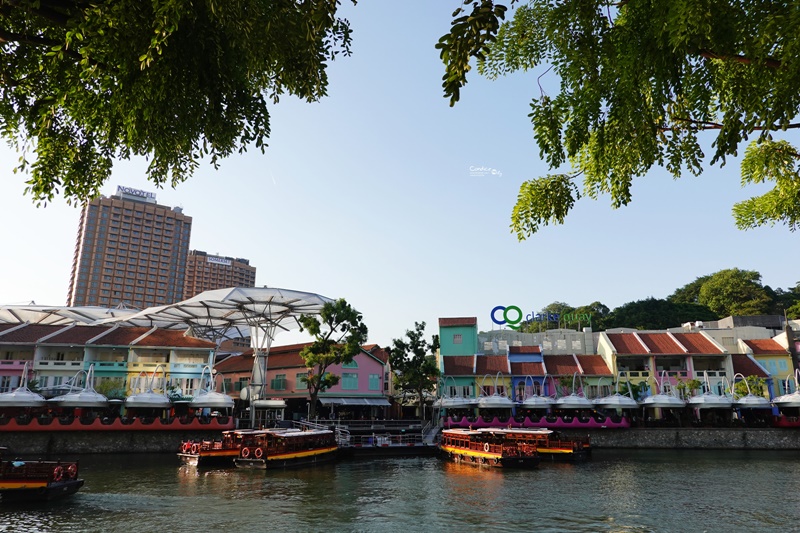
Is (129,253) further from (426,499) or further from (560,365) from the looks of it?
(426,499)

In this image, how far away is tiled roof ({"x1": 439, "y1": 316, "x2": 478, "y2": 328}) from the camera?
186 ft

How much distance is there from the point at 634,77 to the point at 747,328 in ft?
208

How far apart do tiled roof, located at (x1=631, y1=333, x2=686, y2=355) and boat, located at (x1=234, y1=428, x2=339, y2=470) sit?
111 ft

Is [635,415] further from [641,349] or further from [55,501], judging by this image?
[55,501]

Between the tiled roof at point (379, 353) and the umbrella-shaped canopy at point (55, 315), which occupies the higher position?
the umbrella-shaped canopy at point (55, 315)

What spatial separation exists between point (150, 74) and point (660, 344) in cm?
5675

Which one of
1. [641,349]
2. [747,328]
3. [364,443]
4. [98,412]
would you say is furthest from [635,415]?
[98,412]

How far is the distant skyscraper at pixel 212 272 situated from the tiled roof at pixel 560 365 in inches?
4495

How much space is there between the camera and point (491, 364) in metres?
54.1

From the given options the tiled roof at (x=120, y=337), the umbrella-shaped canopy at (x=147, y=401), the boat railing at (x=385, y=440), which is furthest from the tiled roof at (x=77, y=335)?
the boat railing at (x=385, y=440)

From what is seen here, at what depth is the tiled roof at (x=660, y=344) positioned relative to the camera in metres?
52.4

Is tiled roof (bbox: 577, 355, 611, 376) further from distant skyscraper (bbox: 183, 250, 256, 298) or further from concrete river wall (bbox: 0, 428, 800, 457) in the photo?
distant skyscraper (bbox: 183, 250, 256, 298)

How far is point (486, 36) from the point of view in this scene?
3.66 metres

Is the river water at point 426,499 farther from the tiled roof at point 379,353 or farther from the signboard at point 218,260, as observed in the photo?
the signboard at point 218,260
